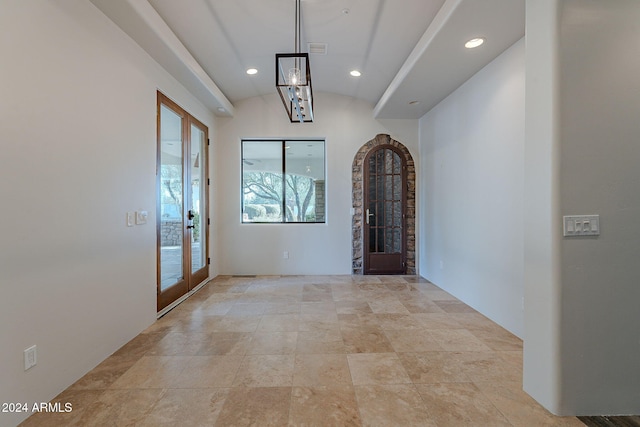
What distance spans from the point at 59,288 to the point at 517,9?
409 centimetres

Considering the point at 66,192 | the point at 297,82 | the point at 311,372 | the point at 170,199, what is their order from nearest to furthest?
the point at 66,192
the point at 311,372
the point at 297,82
the point at 170,199

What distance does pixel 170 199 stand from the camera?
362cm

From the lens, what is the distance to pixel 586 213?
5.69 feet

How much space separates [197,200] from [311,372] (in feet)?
11.0

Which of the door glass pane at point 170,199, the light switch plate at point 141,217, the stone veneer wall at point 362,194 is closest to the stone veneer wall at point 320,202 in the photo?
the stone veneer wall at point 362,194

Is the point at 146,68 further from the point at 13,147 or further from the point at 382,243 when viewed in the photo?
the point at 382,243

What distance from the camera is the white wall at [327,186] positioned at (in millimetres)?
5312

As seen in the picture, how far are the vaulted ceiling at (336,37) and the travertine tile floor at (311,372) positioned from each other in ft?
9.54

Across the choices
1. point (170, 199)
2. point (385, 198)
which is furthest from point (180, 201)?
point (385, 198)

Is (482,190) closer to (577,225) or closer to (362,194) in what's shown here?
(577,225)

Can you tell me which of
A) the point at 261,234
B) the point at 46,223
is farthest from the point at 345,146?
the point at 46,223

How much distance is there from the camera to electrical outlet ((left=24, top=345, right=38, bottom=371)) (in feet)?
5.66

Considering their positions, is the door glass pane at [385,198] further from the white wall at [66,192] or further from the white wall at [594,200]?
the white wall at [66,192]

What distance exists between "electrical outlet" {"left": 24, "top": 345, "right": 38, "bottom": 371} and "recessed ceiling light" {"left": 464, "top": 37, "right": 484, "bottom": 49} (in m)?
4.24
